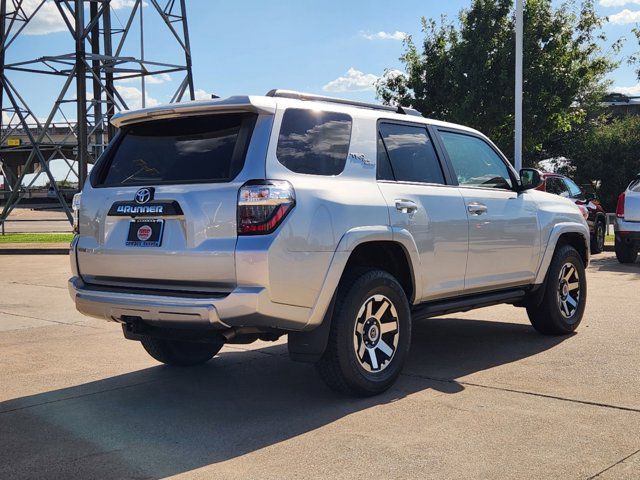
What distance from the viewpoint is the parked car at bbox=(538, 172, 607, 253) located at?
53.3 feet

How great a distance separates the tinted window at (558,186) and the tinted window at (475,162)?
9702 millimetres

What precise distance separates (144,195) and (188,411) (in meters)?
1.40

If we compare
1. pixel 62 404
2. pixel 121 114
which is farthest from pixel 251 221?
pixel 62 404

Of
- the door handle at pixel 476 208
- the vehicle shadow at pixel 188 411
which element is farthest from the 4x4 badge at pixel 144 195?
the door handle at pixel 476 208

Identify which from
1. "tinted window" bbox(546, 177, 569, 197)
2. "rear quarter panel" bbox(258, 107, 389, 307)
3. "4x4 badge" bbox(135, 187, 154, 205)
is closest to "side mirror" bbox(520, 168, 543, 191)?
"rear quarter panel" bbox(258, 107, 389, 307)

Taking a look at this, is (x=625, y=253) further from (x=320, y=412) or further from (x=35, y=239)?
(x=35, y=239)

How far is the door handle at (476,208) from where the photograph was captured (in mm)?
6238

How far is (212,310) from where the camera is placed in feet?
15.1

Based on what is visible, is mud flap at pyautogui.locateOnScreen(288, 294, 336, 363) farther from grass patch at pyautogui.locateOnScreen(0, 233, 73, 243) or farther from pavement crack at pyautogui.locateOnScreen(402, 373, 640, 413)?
grass patch at pyautogui.locateOnScreen(0, 233, 73, 243)

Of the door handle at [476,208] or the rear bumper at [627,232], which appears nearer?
the door handle at [476,208]

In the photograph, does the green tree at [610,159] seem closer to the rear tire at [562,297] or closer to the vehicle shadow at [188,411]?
the rear tire at [562,297]

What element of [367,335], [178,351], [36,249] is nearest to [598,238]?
[36,249]

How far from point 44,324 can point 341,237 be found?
4.77 metres

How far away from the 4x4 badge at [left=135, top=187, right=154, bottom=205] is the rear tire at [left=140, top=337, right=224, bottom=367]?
1.47m
